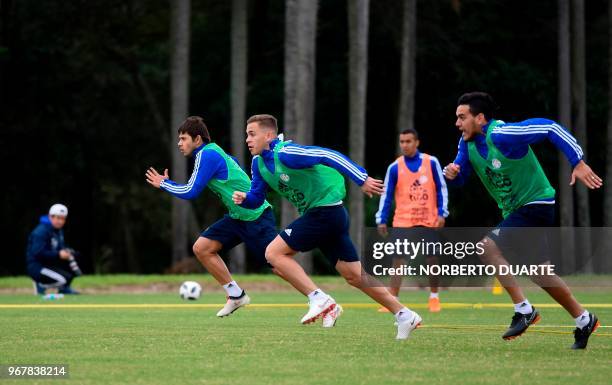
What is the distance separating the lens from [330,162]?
Result: 11.4 metres

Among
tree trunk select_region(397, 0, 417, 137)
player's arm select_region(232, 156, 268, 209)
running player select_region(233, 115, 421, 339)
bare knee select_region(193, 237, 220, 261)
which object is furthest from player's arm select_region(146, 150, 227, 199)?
tree trunk select_region(397, 0, 417, 137)

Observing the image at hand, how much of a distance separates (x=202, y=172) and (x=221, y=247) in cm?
125

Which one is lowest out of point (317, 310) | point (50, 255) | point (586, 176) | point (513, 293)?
point (50, 255)

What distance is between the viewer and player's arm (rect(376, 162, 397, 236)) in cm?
1756

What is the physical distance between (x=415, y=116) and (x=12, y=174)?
43.6ft

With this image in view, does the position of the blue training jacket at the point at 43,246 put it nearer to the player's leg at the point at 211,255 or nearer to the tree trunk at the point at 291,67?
the tree trunk at the point at 291,67

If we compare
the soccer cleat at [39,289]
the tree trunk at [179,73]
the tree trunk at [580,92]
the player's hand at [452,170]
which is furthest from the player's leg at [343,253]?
the tree trunk at [179,73]

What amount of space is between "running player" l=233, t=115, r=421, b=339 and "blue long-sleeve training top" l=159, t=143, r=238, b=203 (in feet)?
4.31

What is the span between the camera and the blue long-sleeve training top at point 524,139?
414 inches

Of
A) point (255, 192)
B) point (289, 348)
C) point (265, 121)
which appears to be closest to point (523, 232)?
point (289, 348)

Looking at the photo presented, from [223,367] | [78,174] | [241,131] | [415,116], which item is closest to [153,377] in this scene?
[223,367]

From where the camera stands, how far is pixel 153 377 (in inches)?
338

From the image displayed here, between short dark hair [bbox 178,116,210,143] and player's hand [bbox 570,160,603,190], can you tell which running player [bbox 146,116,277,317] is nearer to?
short dark hair [bbox 178,116,210,143]

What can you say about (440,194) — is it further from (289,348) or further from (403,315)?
(289,348)
